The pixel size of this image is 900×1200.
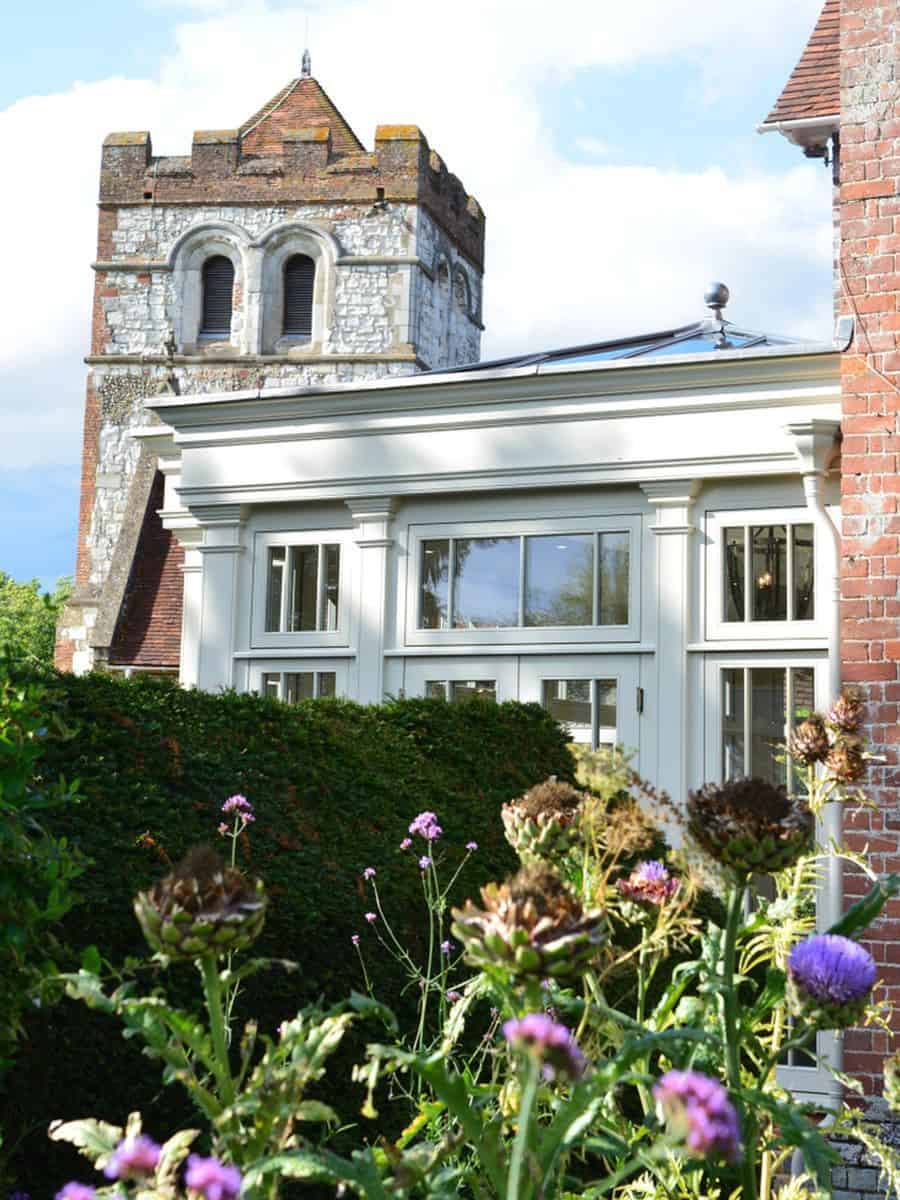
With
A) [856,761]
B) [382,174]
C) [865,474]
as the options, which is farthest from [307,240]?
[856,761]

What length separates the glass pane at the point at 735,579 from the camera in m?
8.14

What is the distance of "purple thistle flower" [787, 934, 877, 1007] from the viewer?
75.7 inches

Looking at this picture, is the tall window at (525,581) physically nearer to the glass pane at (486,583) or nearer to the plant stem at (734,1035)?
the glass pane at (486,583)

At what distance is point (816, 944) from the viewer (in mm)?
1967

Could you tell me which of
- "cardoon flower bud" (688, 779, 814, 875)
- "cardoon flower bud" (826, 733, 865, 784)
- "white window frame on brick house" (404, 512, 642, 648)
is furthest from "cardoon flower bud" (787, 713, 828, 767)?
"white window frame on brick house" (404, 512, 642, 648)

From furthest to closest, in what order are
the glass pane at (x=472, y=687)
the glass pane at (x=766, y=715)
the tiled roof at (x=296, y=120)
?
the tiled roof at (x=296, y=120) < the glass pane at (x=472, y=687) < the glass pane at (x=766, y=715)

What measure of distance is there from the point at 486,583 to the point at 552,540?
0.51 meters

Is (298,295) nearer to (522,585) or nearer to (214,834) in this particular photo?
(522,585)

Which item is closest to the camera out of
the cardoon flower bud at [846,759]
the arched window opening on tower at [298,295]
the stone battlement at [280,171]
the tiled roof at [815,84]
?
the cardoon flower bud at [846,759]

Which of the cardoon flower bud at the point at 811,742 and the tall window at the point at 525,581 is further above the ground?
the tall window at the point at 525,581

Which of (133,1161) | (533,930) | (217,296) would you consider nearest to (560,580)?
(533,930)

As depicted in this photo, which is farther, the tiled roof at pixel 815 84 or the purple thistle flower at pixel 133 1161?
the tiled roof at pixel 815 84

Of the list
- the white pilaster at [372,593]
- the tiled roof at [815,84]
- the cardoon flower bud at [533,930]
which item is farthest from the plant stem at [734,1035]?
the white pilaster at [372,593]

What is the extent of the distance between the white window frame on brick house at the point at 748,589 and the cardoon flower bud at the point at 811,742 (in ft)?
16.3
